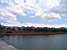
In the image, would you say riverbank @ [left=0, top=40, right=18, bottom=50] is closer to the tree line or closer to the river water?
the river water

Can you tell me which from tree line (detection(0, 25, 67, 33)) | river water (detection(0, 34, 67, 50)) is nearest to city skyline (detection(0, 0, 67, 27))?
tree line (detection(0, 25, 67, 33))

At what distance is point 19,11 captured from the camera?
231cm

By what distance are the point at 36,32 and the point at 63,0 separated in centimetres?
60

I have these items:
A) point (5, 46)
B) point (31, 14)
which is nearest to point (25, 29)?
point (31, 14)

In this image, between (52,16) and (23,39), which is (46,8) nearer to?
(52,16)

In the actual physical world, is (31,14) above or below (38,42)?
above

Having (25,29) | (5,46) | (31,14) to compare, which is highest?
(31,14)

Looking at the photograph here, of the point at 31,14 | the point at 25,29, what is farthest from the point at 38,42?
the point at 31,14

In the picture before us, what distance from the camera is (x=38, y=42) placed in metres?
2.28

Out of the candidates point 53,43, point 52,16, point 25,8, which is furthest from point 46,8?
point 53,43

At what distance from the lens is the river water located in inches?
89.0

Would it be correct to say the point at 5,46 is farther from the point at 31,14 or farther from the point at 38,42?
the point at 31,14

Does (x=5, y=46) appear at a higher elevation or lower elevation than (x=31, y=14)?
lower

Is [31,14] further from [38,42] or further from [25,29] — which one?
[38,42]
